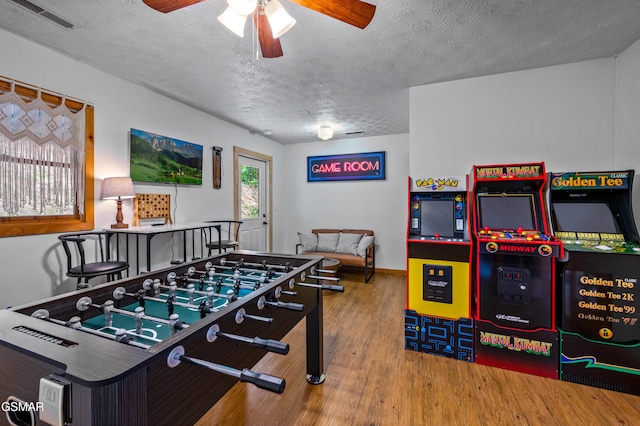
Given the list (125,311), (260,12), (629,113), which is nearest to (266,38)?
(260,12)

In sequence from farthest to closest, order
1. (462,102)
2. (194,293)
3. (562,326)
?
(462,102) < (562,326) < (194,293)

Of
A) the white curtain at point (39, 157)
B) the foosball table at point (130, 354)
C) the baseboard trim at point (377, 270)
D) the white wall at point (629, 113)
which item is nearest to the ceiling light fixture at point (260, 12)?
the foosball table at point (130, 354)

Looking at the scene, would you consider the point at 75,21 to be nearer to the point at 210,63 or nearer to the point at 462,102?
the point at 210,63

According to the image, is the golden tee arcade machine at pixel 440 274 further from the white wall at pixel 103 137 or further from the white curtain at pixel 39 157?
the white curtain at pixel 39 157

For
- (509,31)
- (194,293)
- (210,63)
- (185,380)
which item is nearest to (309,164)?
(210,63)

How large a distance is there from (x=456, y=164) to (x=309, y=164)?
11.2ft

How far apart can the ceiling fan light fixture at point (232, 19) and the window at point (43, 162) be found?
1.99 meters

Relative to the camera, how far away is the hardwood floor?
5.35ft

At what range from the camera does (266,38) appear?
5.70ft

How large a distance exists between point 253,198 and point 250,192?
15cm

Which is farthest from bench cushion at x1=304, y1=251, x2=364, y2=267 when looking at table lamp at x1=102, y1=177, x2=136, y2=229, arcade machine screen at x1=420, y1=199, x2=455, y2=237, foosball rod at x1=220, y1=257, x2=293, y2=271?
table lamp at x1=102, y1=177, x2=136, y2=229

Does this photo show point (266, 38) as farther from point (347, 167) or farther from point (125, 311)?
point (347, 167)

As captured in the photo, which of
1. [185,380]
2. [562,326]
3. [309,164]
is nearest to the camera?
[185,380]

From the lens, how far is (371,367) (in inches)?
84.9
